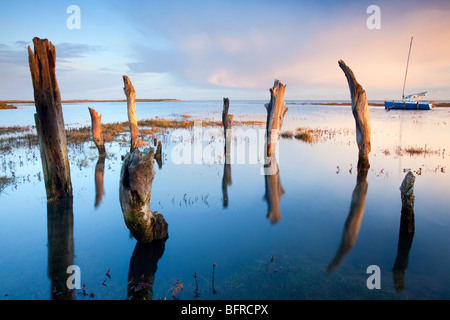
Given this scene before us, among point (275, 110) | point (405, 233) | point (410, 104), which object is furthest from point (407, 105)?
point (405, 233)

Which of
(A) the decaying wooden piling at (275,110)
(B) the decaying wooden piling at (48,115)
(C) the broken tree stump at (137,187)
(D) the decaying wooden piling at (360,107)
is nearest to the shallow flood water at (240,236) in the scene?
(C) the broken tree stump at (137,187)

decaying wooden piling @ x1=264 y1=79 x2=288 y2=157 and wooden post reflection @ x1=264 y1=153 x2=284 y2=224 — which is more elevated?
decaying wooden piling @ x1=264 y1=79 x2=288 y2=157

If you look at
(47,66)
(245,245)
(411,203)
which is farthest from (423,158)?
(47,66)

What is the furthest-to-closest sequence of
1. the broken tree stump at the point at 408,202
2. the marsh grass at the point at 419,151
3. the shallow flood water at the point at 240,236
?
the marsh grass at the point at 419,151 → the broken tree stump at the point at 408,202 → the shallow flood water at the point at 240,236

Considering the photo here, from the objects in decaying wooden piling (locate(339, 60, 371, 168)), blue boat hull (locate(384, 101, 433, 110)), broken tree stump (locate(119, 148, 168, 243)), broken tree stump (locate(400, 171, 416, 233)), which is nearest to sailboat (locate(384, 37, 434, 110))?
blue boat hull (locate(384, 101, 433, 110))

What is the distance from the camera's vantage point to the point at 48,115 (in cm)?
754

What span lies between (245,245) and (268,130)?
27.7 ft

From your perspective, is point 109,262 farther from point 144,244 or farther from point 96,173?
point 96,173

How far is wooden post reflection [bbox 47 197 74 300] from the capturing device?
15.0ft

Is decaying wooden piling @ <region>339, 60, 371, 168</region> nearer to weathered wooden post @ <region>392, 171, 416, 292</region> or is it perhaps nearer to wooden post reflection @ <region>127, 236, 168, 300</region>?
weathered wooden post @ <region>392, 171, 416, 292</region>

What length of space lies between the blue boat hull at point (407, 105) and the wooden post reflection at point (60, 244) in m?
60.5

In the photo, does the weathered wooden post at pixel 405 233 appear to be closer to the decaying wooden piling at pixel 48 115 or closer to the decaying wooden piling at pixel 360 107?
the decaying wooden piling at pixel 360 107

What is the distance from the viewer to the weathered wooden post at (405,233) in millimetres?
4828

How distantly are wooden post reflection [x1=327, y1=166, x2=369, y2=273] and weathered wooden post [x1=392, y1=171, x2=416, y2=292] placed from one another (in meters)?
0.93
